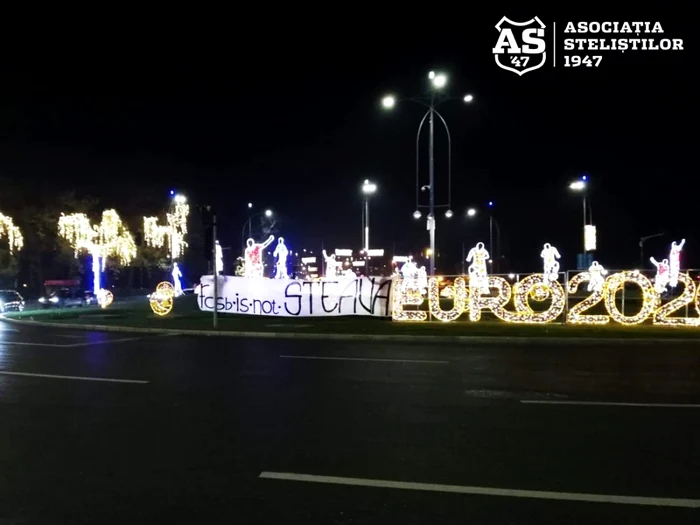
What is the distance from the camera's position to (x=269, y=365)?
44.0 feet

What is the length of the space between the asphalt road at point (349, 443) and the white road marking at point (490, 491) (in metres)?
0.02

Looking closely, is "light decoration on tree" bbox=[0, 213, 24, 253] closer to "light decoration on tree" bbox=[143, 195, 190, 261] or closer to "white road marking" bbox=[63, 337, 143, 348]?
"light decoration on tree" bbox=[143, 195, 190, 261]

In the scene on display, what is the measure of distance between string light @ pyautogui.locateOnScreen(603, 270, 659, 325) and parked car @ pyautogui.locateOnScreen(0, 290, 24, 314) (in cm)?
3111

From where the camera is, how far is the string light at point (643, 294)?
73.2 feet

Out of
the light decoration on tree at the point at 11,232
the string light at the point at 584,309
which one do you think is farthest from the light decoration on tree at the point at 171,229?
the string light at the point at 584,309

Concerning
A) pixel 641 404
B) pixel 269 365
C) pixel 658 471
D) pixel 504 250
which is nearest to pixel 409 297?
pixel 269 365

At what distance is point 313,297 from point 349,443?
19.6 metres

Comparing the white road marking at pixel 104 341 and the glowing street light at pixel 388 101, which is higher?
the glowing street light at pixel 388 101

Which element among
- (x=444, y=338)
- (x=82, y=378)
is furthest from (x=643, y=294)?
(x=82, y=378)

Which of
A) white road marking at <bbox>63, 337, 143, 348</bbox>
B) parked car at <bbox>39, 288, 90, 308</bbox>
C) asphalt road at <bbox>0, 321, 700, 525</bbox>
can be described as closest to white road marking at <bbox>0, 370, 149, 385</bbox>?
asphalt road at <bbox>0, 321, 700, 525</bbox>

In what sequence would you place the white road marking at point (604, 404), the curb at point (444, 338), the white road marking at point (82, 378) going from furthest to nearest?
the curb at point (444, 338)
the white road marking at point (82, 378)
the white road marking at point (604, 404)

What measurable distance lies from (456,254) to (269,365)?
8470 cm

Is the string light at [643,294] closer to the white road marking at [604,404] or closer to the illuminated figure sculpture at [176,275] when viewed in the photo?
the white road marking at [604,404]

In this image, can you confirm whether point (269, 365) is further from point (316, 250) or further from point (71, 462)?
point (316, 250)
